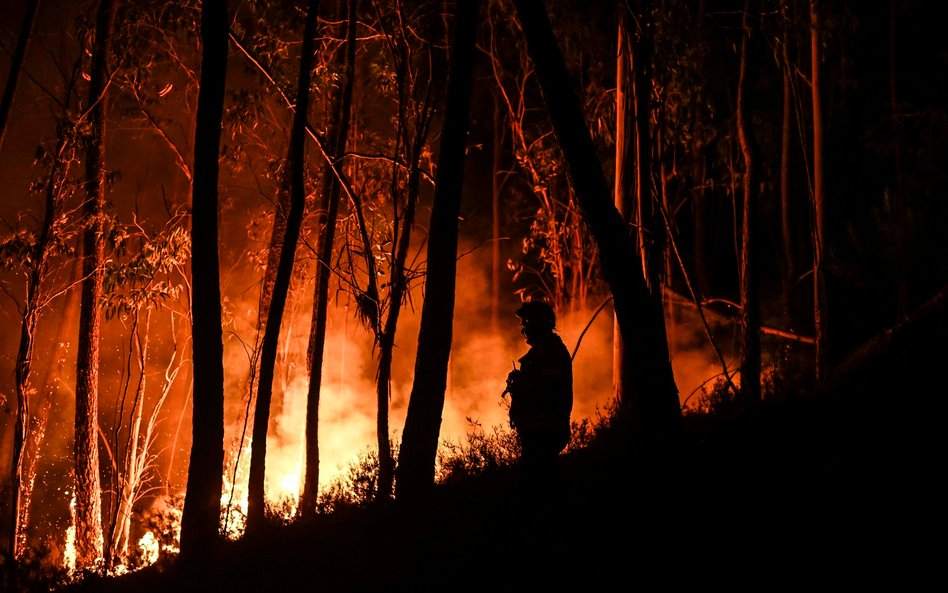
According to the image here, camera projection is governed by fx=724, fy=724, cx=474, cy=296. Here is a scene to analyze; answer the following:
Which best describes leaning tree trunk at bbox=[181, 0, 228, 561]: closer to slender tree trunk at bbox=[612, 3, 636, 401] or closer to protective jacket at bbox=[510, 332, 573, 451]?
protective jacket at bbox=[510, 332, 573, 451]

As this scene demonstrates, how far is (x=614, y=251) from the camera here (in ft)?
19.8

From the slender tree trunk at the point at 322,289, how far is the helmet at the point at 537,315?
19.1 ft

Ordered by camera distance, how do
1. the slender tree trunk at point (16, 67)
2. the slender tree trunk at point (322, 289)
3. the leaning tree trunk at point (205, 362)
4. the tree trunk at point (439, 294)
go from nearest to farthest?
the tree trunk at point (439, 294) < the leaning tree trunk at point (205, 362) < the slender tree trunk at point (16, 67) < the slender tree trunk at point (322, 289)

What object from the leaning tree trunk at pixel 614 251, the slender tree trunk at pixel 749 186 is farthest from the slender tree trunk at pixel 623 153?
the leaning tree trunk at pixel 614 251

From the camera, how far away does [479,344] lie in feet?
64.9

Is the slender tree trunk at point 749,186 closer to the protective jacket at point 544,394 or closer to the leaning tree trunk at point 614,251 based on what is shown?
the leaning tree trunk at point 614,251

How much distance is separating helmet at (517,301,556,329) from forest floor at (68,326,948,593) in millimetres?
1352

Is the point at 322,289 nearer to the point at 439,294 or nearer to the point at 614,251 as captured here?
the point at 439,294

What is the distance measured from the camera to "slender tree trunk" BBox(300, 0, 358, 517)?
36.0 feet

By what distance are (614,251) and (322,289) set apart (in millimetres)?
6780

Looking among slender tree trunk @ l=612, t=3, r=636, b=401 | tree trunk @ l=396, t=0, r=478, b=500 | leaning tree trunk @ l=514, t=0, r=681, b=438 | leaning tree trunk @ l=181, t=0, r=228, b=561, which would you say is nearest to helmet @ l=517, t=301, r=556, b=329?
leaning tree trunk @ l=514, t=0, r=681, b=438

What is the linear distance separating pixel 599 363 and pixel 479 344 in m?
3.87

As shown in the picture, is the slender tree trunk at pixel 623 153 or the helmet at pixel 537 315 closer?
the helmet at pixel 537 315

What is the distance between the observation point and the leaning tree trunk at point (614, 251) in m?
5.84
